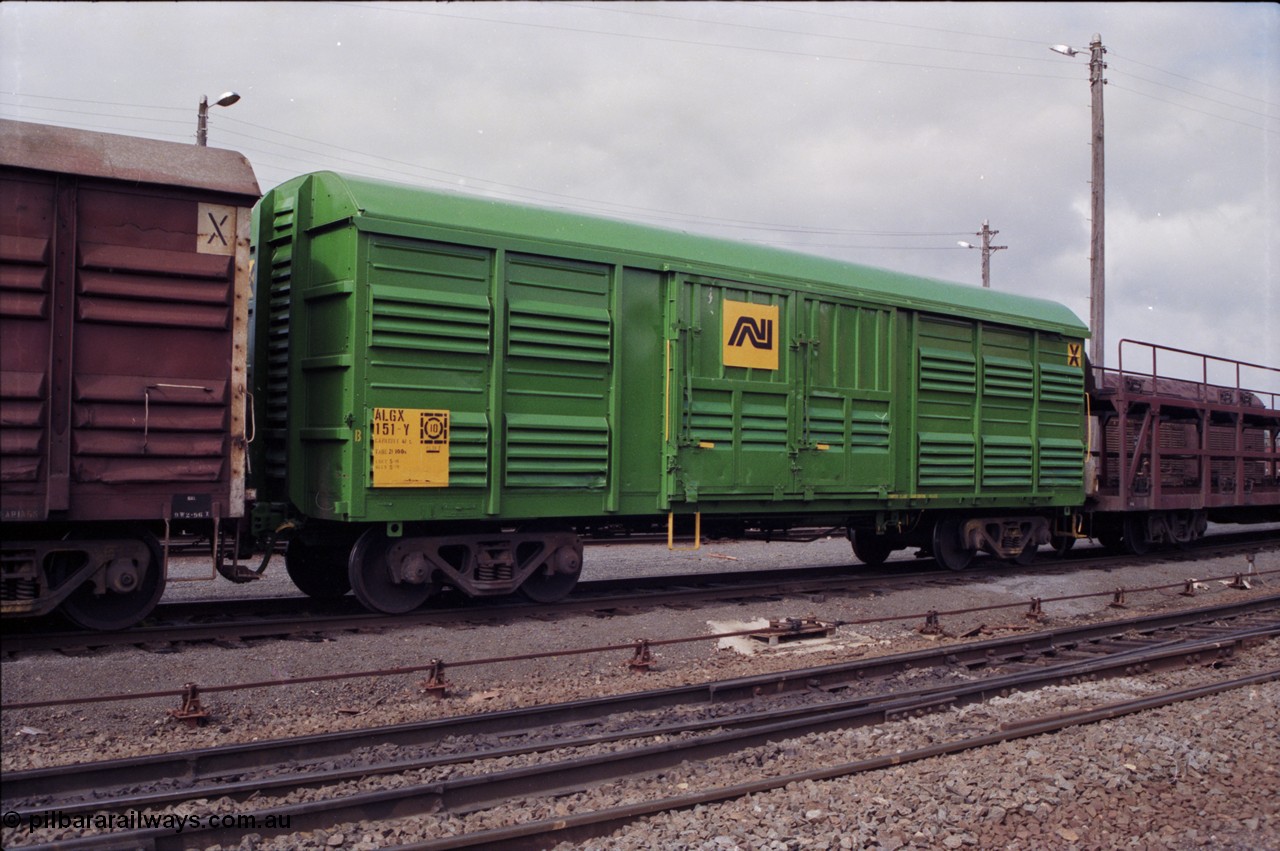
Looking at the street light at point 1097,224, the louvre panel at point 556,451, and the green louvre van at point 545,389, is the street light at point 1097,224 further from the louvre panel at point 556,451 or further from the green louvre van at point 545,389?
the louvre panel at point 556,451

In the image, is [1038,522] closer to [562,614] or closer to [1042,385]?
[1042,385]

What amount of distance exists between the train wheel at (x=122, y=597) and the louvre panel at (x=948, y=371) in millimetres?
9257

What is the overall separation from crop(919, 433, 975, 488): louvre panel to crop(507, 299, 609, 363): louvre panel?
5062 mm

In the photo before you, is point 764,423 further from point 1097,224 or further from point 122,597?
point 1097,224

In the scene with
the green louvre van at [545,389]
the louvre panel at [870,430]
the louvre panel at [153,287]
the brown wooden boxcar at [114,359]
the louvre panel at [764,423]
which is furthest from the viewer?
the louvre panel at [870,430]

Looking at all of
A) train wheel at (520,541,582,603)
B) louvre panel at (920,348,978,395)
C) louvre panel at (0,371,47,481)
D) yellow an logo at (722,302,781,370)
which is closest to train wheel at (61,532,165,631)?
louvre panel at (0,371,47,481)

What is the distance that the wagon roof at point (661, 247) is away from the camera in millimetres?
8836

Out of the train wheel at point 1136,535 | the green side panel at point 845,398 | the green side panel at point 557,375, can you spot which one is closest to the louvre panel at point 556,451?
the green side panel at point 557,375

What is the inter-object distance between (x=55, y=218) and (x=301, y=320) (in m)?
2.44

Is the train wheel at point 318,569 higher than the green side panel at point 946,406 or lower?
lower

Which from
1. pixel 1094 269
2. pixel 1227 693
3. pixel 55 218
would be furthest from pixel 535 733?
pixel 1094 269

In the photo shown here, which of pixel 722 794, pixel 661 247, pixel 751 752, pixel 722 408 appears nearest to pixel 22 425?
pixel 722 794

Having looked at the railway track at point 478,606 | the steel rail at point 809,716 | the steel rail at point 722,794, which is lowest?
the steel rail at point 722,794

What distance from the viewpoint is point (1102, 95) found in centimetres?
2242
